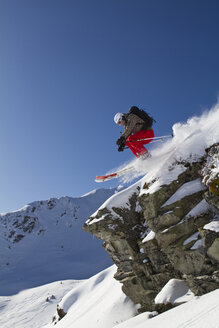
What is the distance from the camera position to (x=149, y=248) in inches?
324

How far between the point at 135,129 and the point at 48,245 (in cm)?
6476

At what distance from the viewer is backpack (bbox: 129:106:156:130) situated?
904cm

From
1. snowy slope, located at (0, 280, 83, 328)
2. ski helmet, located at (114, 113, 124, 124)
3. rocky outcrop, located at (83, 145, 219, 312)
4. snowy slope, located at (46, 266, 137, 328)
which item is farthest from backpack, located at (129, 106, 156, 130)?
snowy slope, located at (0, 280, 83, 328)

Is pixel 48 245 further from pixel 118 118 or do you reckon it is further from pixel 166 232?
pixel 166 232

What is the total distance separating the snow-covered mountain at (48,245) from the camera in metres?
48.4

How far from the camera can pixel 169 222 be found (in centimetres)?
707

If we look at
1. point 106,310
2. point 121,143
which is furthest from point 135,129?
point 106,310

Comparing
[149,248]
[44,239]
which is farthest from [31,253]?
[149,248]

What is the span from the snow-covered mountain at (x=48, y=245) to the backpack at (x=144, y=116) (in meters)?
41.5

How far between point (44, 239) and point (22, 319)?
47.9 meters

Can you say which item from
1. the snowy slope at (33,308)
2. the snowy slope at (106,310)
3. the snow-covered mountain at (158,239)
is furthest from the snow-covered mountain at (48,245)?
the snowy slope at (106,310)

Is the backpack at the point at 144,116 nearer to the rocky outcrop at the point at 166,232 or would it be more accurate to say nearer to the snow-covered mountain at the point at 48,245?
the rocky outcrop at the point at 166,232

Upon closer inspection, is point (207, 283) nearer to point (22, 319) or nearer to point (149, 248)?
point (149, 248)

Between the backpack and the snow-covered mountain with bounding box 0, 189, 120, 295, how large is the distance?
41535 mm
